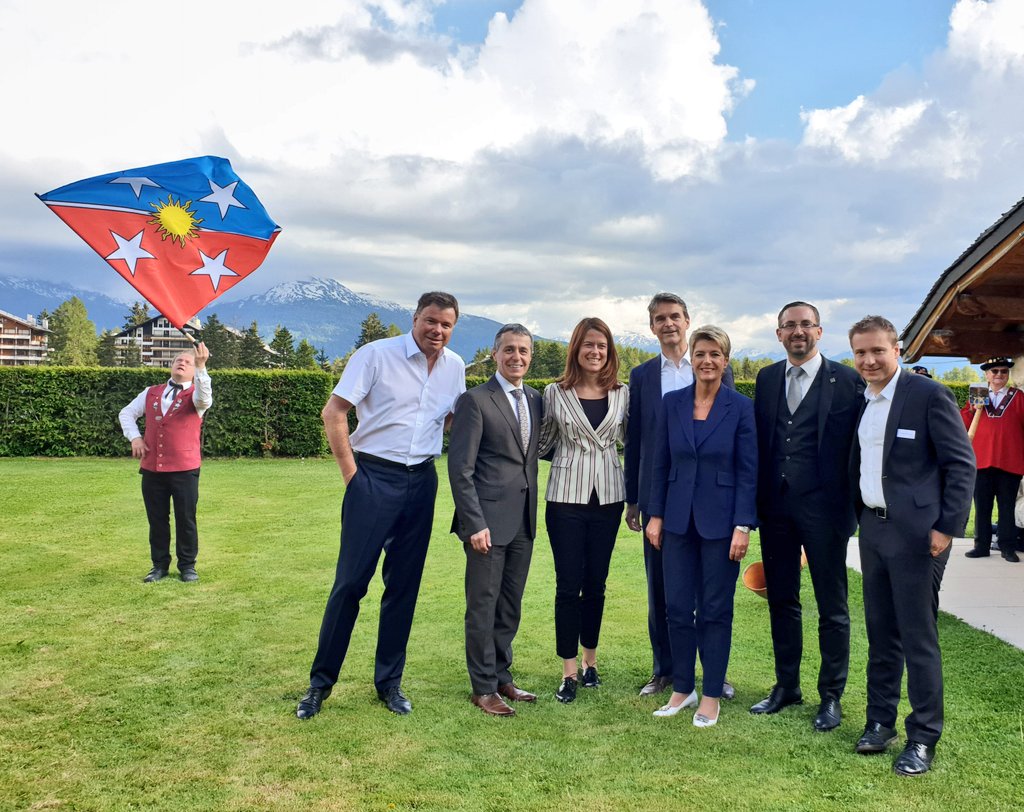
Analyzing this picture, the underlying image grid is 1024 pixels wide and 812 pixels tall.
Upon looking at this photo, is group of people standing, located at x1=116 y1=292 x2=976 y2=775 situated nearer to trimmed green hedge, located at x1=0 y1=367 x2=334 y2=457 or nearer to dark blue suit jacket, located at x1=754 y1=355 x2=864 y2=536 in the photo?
dark blue suit jacket, located at x1=754 y1=355 x2=864 y2=536

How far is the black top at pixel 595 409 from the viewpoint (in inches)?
169

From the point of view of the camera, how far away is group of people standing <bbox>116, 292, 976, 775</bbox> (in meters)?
3.76

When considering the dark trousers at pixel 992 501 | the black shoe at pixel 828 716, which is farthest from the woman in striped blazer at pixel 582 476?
the dark trousers at pixel 992 501

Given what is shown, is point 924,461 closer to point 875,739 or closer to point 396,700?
point 875,739

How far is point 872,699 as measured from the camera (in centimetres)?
372

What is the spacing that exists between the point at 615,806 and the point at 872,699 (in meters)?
1.40

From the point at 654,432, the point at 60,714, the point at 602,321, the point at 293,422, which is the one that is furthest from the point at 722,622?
the point at 293,422

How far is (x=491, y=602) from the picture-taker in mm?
4191

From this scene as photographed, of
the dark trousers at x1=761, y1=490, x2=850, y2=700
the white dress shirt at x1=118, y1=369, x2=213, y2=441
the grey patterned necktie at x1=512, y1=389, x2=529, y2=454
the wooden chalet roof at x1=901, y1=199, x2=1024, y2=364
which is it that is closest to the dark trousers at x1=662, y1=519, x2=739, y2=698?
the dark trousers at x1=761, y1=490, x2=850, y2=700

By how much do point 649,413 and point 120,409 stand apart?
633 inches

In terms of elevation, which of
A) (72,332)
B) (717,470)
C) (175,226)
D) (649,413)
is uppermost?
(72,332)

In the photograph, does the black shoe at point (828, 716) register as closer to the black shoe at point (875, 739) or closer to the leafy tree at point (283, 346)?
the black shoe at point (875, 739)

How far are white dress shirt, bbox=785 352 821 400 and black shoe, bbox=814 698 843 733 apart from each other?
1492 millimetres

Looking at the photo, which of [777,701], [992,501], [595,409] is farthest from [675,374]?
[992,501]
